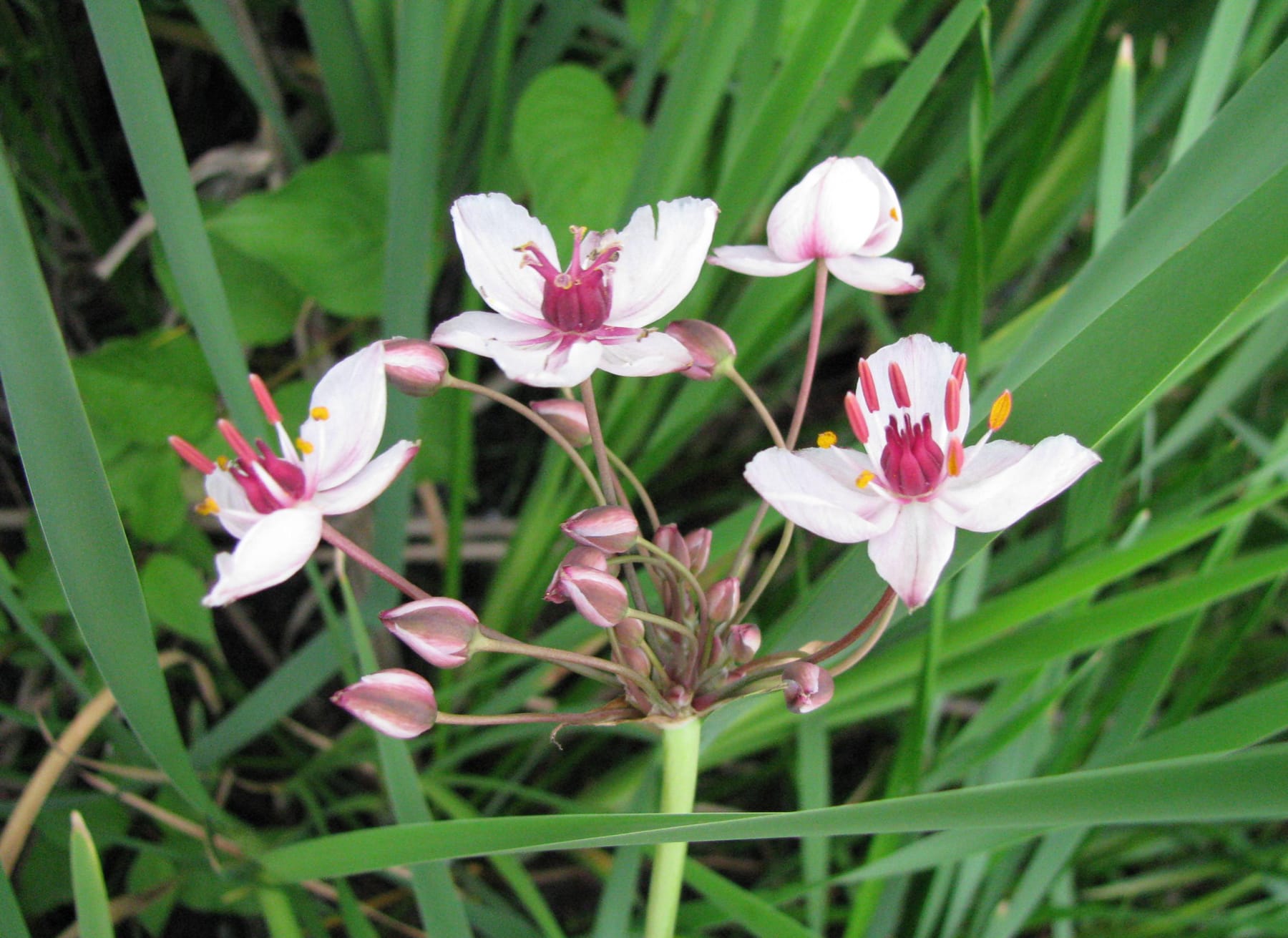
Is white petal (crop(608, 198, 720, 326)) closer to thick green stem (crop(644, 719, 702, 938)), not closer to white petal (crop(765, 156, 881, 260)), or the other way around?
white petal (crop(765, 156, 881, 260))

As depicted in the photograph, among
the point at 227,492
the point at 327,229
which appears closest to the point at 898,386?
the point at 227,492

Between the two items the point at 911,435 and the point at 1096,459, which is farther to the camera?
the point at 911,435

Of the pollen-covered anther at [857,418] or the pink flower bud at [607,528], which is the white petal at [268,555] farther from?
the pollen-covered anther at [857,418]

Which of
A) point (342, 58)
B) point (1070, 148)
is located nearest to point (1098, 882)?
point (1070, 148)

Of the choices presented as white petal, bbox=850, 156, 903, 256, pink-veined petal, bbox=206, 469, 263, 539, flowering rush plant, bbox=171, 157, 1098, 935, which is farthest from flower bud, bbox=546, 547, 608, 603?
white petal, bbox=850, 156, 903, 256

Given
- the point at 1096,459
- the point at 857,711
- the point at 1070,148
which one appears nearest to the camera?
the point at 1096,459

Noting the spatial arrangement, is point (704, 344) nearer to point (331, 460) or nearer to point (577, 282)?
point (577, 282)

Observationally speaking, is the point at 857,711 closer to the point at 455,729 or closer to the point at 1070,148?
the point at 455,729
